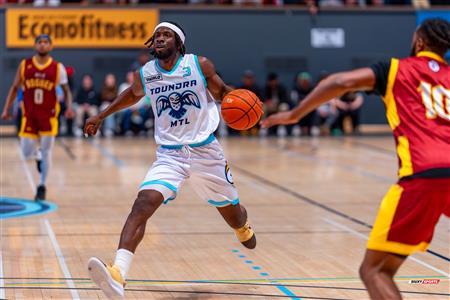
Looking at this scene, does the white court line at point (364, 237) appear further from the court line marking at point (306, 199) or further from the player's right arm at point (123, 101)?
the player's right arm at point (123, 101)

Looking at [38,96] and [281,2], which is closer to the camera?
[38,96]

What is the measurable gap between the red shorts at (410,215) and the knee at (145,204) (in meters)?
2.22

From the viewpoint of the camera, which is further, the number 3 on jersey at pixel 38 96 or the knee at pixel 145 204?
the number 3 on jersey at pixel 38 96

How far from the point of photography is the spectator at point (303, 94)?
24.8 m

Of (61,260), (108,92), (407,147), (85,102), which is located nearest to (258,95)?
(108,92)

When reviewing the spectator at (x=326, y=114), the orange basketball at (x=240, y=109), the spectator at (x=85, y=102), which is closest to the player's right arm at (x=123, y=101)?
the orange basketball at (x=240, y=109)

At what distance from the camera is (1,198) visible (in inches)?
539

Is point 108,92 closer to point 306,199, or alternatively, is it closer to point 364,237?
point 306,199

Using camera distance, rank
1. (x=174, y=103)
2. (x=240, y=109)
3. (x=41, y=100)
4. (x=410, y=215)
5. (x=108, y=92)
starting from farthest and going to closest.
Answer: (x=108, y=92) < (x=41, y=100) < (x=174, y=103) < (x=240, y=109) < (x=410, y=215)

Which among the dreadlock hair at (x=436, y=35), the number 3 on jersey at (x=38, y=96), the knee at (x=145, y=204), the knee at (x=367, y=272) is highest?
the dreadlock hair at (x=436, y=35)

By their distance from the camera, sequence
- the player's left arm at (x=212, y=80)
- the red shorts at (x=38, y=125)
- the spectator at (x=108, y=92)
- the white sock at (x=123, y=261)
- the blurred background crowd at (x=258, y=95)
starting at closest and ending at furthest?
the white sock at (x=123, y=261), the player's left arm at (x=212, y=80), the red shorts at (x=38, y=125), the spectator at (x=108, y=92), the blurred background crowd at (x=258, y=95)

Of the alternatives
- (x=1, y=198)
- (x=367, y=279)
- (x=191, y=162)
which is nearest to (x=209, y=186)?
(x=191, y=162)

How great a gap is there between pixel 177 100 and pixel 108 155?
12091 millimetres

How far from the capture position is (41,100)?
13258 millimetres
